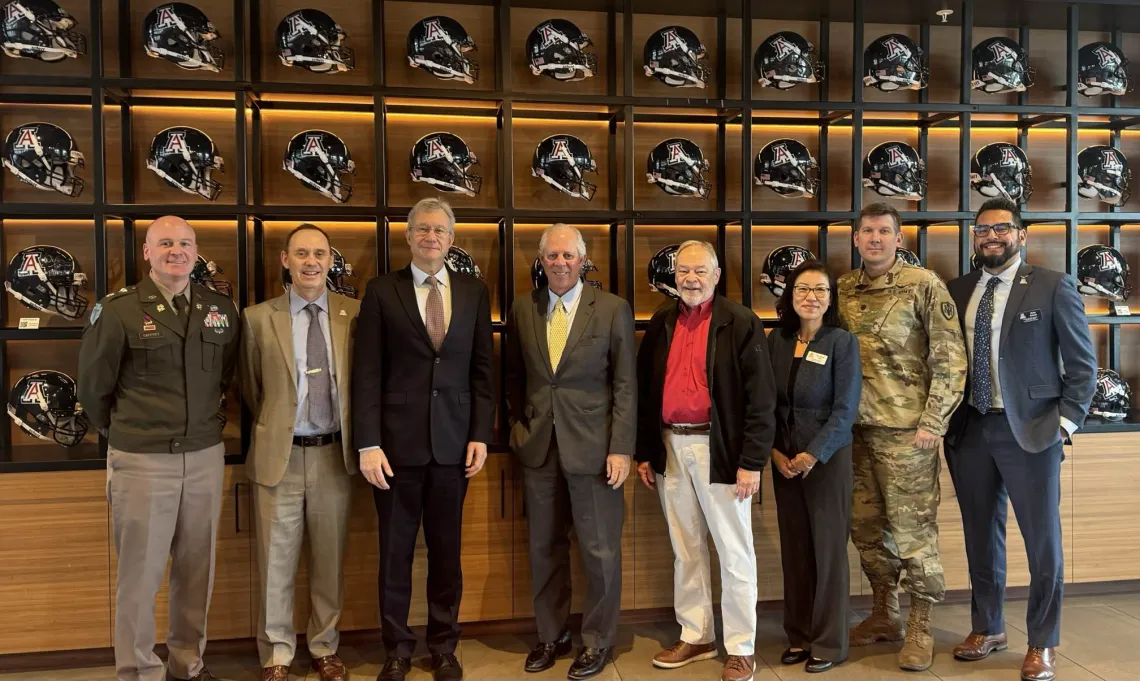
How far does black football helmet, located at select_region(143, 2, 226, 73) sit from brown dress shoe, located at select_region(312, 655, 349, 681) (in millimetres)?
2400

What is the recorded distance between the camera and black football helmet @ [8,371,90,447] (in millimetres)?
2859

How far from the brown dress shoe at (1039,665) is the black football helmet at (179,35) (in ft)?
13.0

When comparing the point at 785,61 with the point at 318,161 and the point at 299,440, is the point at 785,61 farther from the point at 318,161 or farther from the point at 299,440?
the point at 299,440

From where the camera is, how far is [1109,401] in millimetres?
3486

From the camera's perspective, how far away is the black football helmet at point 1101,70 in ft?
11.6

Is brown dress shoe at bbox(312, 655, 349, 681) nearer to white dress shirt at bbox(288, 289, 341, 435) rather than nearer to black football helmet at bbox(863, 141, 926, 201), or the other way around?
white dress shirt at bbox(288, 289, 341, 435)

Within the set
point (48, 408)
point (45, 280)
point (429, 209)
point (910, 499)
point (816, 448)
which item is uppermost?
point (429, 209)

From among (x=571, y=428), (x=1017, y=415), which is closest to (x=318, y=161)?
(x=571, y=428)

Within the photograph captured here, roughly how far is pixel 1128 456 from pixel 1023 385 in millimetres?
1252

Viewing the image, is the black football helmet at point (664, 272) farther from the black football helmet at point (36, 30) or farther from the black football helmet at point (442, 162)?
the black football helmet at point (36, 30)

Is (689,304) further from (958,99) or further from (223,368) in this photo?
(958,99)

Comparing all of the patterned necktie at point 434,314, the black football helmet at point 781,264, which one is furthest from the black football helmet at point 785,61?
the patterned necktie at point 434,314

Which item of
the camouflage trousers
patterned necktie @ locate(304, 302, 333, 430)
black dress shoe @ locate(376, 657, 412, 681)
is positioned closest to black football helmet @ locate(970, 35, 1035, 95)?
the camouflage trousers

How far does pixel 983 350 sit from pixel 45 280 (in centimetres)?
368
